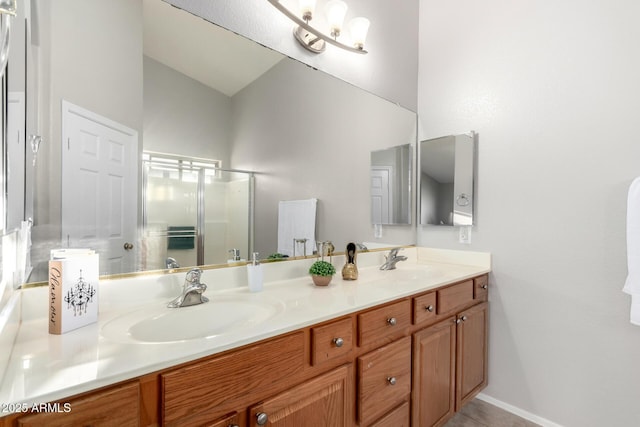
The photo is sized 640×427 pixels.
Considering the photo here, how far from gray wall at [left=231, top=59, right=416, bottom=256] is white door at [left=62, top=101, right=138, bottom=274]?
42 centimetres

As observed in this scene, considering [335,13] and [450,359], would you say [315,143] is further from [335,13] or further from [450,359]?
[450,359]

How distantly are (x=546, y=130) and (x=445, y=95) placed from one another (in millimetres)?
669

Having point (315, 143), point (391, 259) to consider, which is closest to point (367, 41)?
point (315, 143)

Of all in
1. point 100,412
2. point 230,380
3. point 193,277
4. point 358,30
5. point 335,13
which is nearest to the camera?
point 100,412

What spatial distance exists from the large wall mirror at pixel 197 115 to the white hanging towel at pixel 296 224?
1.3 inches

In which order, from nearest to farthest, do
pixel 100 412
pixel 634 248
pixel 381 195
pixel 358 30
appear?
pixel 100 412
pixel 634 248
pixel 358 30
pixel 381 195

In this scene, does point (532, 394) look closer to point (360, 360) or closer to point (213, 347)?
point (360, 360)

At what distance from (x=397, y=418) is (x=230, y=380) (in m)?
0.86

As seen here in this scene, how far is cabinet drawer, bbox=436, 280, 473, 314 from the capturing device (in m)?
1.51

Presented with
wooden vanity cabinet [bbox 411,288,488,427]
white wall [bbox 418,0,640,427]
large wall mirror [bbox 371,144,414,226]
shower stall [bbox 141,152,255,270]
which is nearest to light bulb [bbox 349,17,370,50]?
large wall mirror [bbox 371,144,414,226]

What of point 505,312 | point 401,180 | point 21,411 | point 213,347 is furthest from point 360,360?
point 401,180

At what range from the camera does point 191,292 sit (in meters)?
1.06

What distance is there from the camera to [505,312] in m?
1.85

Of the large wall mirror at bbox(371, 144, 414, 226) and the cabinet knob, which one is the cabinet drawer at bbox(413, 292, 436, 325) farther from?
the cabinet knob
